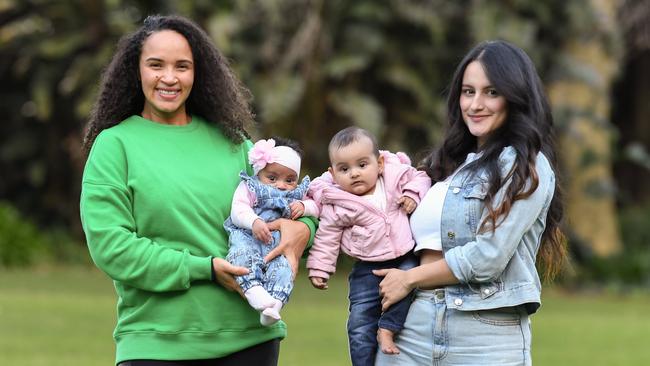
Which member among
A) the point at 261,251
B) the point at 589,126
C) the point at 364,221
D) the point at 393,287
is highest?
the point at 589,126

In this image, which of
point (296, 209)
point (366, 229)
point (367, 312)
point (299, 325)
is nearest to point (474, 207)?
point (366, 229)

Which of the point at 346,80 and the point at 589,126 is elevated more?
the point at 346,80

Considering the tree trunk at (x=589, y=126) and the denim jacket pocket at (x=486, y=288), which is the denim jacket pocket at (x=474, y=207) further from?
the tree trunk at (x=589, y=126)

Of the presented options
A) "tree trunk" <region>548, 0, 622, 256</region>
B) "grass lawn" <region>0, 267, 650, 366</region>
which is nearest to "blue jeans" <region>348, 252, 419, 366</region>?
"grass lawn" <region>0, 267, 650, 366</region>

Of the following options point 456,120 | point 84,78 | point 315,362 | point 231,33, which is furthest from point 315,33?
point 456,120

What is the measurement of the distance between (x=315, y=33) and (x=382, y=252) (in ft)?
44.8

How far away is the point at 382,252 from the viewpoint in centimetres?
478

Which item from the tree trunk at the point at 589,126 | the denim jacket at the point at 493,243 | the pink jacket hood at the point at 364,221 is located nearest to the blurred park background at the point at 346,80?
the tree trunk at the point at 589,126

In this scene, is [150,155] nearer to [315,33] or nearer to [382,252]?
[382,252]

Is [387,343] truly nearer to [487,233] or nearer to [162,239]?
[487,233]

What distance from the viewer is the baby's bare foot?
15.5ft

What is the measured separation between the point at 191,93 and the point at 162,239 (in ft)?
2.11

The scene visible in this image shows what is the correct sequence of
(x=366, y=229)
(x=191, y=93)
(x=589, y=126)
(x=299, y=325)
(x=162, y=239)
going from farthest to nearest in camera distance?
(x=589, y=126) → (x=299, y=325) → (x=191, y=93) → (x=366, y=229) → (x=162, y=239)

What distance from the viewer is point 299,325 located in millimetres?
12961
